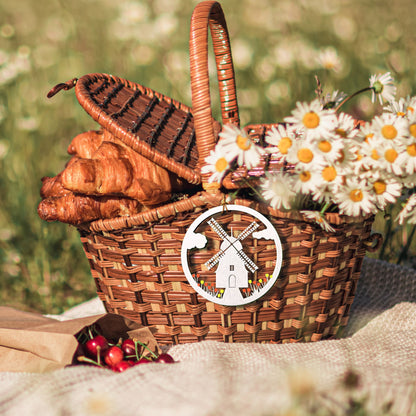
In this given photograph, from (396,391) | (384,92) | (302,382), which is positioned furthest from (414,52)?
(302,382)

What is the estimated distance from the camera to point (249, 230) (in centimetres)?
102

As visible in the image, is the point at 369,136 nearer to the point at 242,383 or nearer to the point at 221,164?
the point at 221,164

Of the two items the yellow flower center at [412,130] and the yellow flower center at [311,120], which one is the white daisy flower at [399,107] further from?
the yellow flower center at [311,120]

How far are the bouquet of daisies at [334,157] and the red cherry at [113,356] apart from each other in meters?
0.46

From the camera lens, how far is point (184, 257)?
103cm

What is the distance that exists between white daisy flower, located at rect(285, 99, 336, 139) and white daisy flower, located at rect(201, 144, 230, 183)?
14 centimetres

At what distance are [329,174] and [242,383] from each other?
0.44 meters

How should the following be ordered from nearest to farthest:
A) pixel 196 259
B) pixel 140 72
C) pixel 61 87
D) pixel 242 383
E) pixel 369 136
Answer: pixel 242 383 → pixel 369 136 → pixel 196 259 → pixel 61 87 → pixel 140 72

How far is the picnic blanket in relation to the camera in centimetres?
75

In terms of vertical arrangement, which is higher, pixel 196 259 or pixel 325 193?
pixel 325 193

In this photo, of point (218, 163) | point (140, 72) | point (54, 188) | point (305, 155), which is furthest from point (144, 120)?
point (140, 72)

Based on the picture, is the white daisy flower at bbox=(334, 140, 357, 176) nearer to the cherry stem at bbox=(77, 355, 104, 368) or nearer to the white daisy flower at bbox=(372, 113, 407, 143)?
the white daisy flower at bbox=(372, 113, 407, 143)

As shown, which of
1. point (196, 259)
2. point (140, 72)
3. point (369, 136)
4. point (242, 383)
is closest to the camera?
point (242, 383)

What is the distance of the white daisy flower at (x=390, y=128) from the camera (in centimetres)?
90
